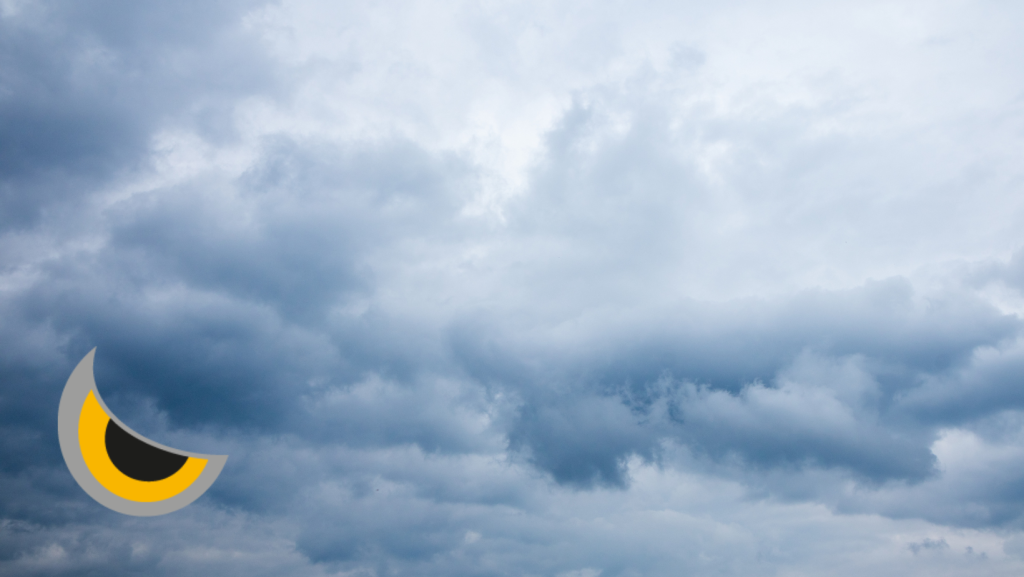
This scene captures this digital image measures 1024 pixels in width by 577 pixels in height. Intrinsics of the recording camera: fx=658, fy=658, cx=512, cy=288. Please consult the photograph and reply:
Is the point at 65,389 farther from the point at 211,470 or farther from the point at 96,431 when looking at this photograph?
the point at 211,470

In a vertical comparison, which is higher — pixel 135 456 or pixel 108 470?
pixel 135 456

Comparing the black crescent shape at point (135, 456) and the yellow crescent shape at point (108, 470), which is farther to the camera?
the black crescent shape at point (135, 456)

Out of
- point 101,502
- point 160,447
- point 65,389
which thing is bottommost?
point 101,502

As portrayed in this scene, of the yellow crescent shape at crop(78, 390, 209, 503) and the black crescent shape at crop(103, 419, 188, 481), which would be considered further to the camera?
the black crescent shape at crop(103, 419, 188, 481)

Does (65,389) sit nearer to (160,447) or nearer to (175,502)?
(160,447)

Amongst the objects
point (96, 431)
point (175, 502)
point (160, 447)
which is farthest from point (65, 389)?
point (175, 502)

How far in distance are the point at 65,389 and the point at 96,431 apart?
4766 millimetres

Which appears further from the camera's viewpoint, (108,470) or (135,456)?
(135,456)

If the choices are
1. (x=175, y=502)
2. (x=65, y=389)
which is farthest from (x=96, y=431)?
(x=175, y=502)

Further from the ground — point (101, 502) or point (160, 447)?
point (160, 447)

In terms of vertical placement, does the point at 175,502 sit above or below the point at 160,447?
below

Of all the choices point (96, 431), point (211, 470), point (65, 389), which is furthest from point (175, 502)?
point (65, 389)

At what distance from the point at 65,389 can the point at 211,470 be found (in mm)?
15004

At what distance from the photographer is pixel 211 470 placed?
6309cm
